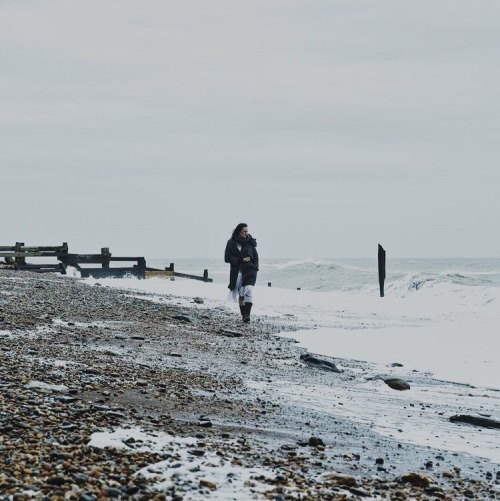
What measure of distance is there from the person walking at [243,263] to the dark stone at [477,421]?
983 cm

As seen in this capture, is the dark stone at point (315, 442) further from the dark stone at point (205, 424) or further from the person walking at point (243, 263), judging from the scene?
the person walking at point (243, 263)

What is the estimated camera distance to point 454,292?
30.0 m

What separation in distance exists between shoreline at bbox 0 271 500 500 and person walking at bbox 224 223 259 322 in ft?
18.8

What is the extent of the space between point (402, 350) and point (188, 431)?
835 cm

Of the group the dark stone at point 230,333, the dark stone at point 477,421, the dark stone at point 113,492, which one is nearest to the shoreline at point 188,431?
the dark stone at point 113,492

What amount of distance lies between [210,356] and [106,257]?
2324cm

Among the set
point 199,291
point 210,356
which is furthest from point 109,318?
point 199,291

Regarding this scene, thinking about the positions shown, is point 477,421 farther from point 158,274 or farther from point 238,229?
point 158,274

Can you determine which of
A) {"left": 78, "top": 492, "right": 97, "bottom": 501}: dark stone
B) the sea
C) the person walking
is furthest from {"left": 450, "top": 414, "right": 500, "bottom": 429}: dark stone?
the person walking

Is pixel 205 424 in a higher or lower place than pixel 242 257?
lower

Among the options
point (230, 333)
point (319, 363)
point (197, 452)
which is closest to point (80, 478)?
point (197, 452)

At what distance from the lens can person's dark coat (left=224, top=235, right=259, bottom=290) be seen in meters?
17.5

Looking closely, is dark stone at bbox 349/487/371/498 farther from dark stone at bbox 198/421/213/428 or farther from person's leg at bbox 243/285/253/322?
person's leg at bbox 243/285/253/322

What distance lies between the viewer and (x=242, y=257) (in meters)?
17.5
